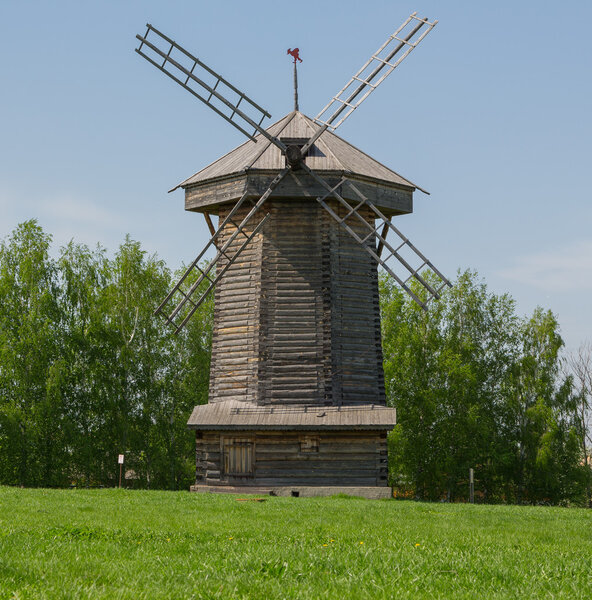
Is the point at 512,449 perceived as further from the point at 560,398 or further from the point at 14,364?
the point at 14,364

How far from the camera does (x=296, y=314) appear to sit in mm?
25297

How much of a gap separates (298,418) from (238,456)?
7.74 ft

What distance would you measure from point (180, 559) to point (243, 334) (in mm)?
17975

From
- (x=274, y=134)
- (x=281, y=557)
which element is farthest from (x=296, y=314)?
(x=281, y=557)

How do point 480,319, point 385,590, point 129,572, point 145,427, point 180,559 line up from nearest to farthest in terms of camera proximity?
point 385,590 < point 129,572 < point 180,559 < point 145,427 < point 480,319

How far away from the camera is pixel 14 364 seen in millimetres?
37156

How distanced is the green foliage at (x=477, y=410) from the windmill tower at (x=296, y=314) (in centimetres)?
1517

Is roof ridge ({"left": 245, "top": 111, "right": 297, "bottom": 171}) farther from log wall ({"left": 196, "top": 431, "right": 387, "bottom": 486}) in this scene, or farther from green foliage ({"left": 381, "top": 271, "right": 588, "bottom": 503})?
green foliage ({"left": 381, "top": 271, "right": 588, "bottom": 503})

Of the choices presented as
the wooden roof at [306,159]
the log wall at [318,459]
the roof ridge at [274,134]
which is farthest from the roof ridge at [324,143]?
the log wall at [318,459]

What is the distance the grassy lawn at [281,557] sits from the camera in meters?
6.55

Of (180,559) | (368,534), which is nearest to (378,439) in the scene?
(368,534)

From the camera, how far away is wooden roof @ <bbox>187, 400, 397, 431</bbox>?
24.2m

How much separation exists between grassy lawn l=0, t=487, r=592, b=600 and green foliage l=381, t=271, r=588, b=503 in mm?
27007

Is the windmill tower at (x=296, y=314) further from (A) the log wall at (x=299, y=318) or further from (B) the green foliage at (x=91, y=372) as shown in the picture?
(B) the green foliage at (x=91, y=372)
